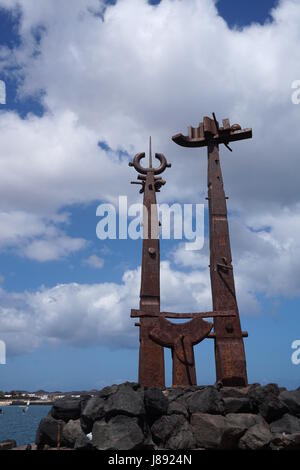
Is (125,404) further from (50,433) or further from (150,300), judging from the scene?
(150,300)

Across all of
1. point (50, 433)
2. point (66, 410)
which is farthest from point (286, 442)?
point (50, 433)

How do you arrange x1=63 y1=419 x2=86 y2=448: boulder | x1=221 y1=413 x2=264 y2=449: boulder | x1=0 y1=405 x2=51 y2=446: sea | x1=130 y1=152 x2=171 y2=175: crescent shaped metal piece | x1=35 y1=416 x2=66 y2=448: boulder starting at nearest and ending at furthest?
x1=221 y1=413 x2=264 y2=449: boulder
x1=63 y1=419 x2=86 y2=448: boulder
x1=35 y1=416 x2=66 y2=448: boulder
x1=130 y1=152 x2=171 y2=175: crescent shaped metal piece
x1=0 y1=405 x2=51 y2=446: sea

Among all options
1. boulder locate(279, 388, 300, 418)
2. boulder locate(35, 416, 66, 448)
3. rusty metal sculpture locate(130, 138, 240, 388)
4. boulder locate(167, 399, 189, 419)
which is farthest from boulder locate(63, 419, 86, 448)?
boulder locate(279, 388, 300, 418)

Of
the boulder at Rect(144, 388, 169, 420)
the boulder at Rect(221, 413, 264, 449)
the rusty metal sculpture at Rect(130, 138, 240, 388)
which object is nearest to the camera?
the boulder at Rect(221, 413, 264, 449)

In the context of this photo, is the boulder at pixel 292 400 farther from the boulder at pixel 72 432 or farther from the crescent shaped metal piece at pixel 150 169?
the crescent shaped metal piece at pixel 150 169

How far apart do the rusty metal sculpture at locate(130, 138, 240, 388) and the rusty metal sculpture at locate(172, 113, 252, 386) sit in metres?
0.34

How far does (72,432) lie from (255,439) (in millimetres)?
3513

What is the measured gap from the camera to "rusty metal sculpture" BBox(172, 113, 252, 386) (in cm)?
1202

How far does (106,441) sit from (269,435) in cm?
291

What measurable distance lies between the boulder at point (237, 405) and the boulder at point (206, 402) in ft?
0.73

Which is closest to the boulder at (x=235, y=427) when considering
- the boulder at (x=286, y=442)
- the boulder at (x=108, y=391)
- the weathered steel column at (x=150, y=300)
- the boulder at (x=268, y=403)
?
the boulder at (x=268, y=403)

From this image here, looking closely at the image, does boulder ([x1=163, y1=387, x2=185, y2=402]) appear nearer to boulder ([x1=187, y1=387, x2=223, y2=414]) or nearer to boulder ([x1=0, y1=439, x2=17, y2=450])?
boulder ([x1=187, y1=387, x2=223, y2=414])

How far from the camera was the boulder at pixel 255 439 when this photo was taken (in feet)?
27.2
